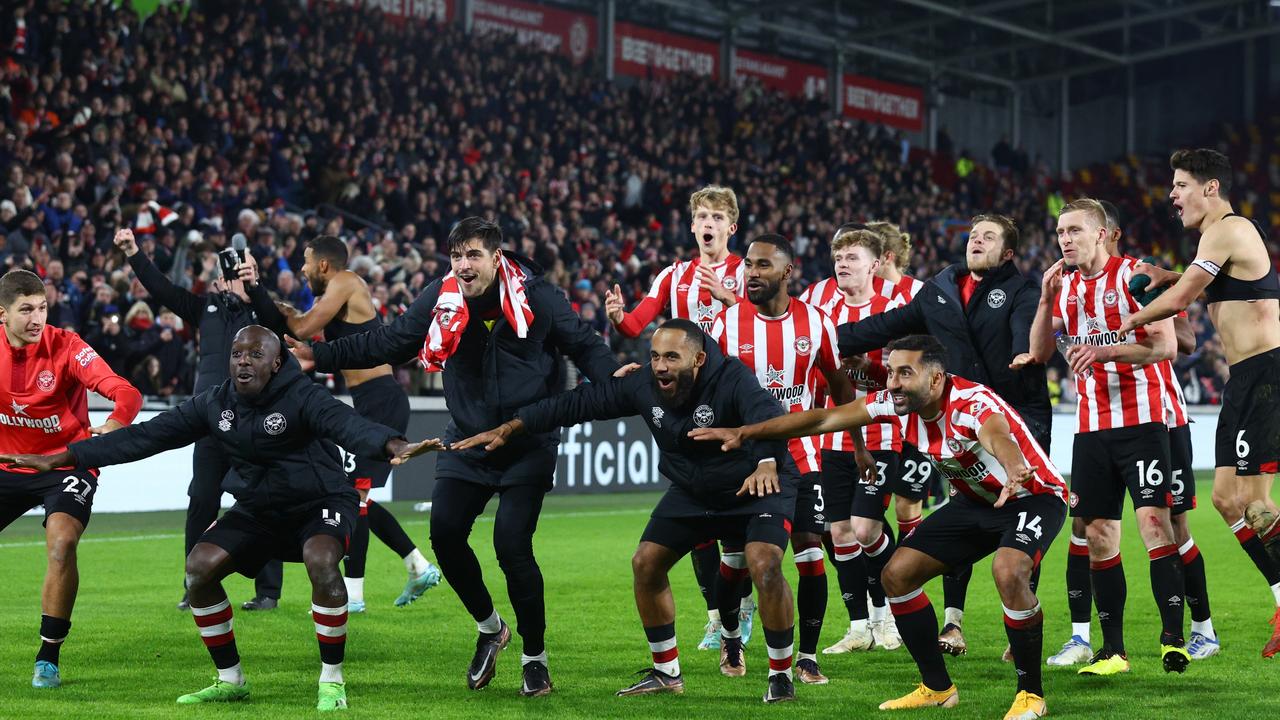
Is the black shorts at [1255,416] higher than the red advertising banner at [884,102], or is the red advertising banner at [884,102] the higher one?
the red advertising banner at [884,102]

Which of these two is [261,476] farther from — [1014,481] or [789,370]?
[1014,481]

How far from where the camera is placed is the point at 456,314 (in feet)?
22.3

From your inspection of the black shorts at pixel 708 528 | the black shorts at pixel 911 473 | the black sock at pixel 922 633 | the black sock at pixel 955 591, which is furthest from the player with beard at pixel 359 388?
the black sock at pixel 922 633

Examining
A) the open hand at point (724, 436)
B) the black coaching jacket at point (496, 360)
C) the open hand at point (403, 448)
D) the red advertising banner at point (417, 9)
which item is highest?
the red advertising banner at point (417, 9)

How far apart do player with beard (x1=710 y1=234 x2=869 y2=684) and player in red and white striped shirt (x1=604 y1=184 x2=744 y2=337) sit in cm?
42

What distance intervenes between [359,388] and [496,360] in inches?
114

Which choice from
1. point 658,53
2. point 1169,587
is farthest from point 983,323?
point 658,53

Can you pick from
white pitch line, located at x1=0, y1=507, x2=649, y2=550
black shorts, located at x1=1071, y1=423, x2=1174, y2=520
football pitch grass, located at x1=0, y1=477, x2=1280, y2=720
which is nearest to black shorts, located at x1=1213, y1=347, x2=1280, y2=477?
black shorts, located at x1=1071, y1=423, x2=1174, y2=520

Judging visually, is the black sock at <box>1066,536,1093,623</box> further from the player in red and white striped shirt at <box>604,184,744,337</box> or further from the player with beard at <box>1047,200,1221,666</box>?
the player in red and white striped shirt at <box>604,184,744,337</box>

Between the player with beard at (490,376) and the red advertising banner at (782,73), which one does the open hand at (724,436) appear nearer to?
the player with beard at (490,376)

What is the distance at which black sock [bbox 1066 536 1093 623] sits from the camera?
763 cm

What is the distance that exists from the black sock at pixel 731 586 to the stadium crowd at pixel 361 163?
9822mm

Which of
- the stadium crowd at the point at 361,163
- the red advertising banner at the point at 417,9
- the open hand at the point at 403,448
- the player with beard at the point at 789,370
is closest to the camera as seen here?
the open hand at the point at 403,448

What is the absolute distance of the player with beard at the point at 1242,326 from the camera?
23.9 feet
